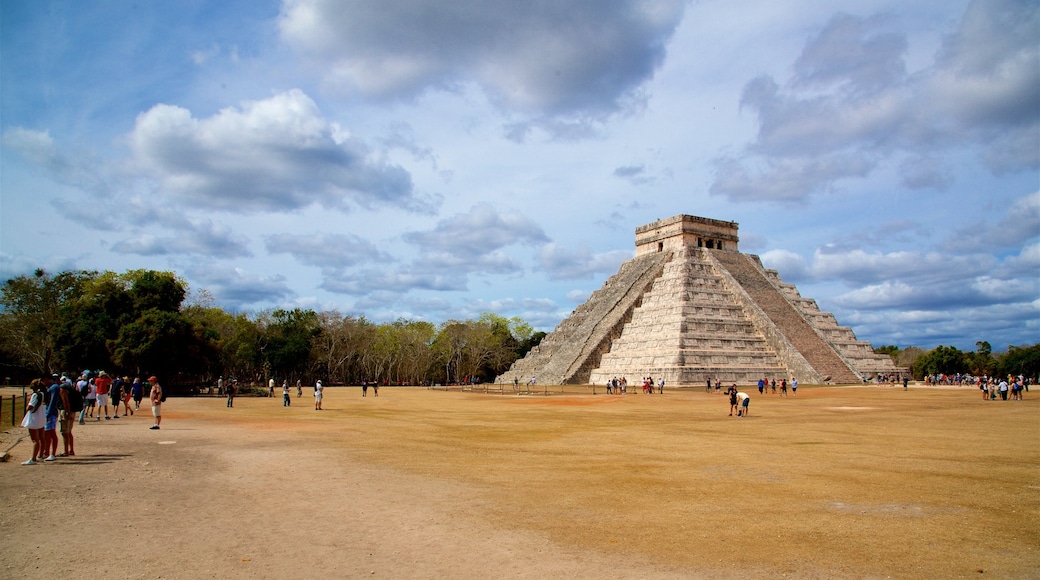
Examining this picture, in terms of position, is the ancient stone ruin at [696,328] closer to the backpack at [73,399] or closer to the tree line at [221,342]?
the tree line at [221,342]

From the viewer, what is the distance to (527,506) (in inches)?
303

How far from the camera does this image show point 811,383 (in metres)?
39.7

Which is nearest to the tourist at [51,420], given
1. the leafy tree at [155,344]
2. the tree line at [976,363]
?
the leafy tree at [155,344]

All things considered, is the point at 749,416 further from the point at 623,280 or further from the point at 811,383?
the point at 623,280

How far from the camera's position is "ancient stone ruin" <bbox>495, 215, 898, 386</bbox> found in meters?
40.5

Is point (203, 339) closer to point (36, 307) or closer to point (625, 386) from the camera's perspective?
point (36, 307)

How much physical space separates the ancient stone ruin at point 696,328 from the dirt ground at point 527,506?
83.7 feet

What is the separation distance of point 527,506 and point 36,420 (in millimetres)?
8210

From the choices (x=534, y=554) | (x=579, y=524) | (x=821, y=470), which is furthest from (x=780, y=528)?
(x=821, y=470)

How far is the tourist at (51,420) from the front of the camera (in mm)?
10750

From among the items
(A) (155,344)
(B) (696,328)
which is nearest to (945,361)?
(B) (696,328)

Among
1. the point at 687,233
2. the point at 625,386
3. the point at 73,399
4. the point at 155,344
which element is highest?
the point at 687,233

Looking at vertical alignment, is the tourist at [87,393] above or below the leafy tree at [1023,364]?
below

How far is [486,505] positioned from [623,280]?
47591 millimetres
